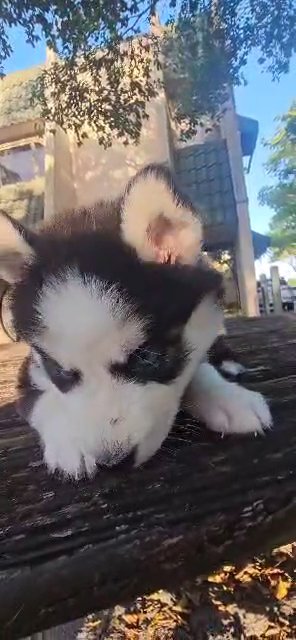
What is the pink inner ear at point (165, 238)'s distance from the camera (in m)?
0.97

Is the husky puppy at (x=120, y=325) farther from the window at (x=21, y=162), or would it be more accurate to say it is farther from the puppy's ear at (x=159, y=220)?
the window at (x=21, y=162)

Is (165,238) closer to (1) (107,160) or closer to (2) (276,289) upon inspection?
(1) (107,160)

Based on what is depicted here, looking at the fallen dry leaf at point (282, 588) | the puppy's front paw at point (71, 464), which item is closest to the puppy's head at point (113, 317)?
the puppy's front paw at point (71, 464)

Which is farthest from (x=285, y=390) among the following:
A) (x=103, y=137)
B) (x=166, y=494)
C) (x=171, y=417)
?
(x=103, y=137)

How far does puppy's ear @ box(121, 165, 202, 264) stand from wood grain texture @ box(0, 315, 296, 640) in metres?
0.36

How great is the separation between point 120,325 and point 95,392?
4.5 inches

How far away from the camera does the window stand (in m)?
3.04

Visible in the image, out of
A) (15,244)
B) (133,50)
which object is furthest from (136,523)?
(133,50)

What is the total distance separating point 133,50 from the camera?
2746mm

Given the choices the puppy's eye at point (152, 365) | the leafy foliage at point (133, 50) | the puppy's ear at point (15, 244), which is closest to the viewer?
the puppy's eye at point (152, 365)

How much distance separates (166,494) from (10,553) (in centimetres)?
19

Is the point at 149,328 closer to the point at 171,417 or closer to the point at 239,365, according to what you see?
the point at 171,417

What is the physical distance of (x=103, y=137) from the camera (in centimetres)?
288

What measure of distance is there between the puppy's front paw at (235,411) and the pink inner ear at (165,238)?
272 mm
